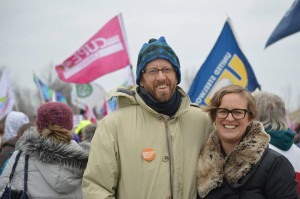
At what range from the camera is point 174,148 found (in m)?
3.03

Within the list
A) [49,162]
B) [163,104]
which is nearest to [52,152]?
[49,162]

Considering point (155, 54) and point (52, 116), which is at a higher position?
point (155, 54)

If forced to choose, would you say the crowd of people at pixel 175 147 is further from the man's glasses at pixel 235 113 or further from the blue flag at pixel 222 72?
the blue flag at pixel 222 72

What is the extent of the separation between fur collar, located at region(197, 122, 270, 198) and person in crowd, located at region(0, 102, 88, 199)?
1.18 metres

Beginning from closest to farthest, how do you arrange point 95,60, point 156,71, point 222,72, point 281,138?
1. point 156,71
2. point 281,138
3. point 222,72
4. point 95,60

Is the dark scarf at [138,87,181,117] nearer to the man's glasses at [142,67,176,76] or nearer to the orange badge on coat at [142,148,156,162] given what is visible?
the man's glasses at [142,67,176,76]

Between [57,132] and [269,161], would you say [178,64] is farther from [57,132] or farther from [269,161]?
[57,132]

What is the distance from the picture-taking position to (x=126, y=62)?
977 cm

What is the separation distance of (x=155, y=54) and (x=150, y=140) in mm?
638

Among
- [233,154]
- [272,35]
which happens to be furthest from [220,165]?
[272,35]

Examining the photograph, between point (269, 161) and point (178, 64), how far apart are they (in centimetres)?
100

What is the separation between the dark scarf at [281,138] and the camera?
136 inches

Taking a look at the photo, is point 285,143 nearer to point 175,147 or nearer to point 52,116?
point 175,147

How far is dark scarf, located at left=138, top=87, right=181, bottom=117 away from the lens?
10.2 feet
